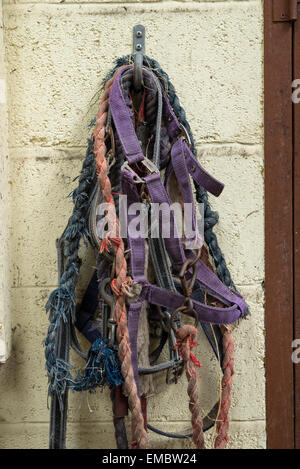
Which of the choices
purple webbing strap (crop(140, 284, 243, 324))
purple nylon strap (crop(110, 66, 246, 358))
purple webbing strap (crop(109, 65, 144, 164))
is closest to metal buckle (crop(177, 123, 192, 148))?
purple nylon strap (crop(110, 66, 246, 358))

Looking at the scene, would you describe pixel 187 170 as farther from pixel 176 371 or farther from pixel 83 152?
pixel 176 371

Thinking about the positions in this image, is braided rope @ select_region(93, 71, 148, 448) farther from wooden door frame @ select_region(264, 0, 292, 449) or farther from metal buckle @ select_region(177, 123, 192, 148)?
wooden door frame @ select_region(264, 0, 292, 449)

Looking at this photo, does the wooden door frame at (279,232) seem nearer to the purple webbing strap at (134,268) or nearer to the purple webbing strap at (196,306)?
the purple webbing strap at (196,306)

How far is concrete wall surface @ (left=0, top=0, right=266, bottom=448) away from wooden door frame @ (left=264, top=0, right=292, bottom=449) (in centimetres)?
3

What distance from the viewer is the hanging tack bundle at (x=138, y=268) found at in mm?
968

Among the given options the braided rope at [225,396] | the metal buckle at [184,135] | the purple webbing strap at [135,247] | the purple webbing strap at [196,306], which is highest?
the metal buckle at [184,135]

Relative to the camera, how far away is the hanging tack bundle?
38.1 inches

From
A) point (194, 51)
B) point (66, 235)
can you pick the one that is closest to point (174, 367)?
point (66, 235)

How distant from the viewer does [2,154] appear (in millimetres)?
1105

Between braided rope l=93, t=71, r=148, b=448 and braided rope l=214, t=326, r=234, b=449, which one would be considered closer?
braided rope l=93, t=71, r=148, b=448

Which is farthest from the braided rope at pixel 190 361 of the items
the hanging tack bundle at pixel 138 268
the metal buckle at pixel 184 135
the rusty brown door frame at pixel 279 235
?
the metal buckle at pixel 184 135

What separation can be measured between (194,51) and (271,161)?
39cm

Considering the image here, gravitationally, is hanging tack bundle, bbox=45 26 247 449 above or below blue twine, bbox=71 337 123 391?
above
